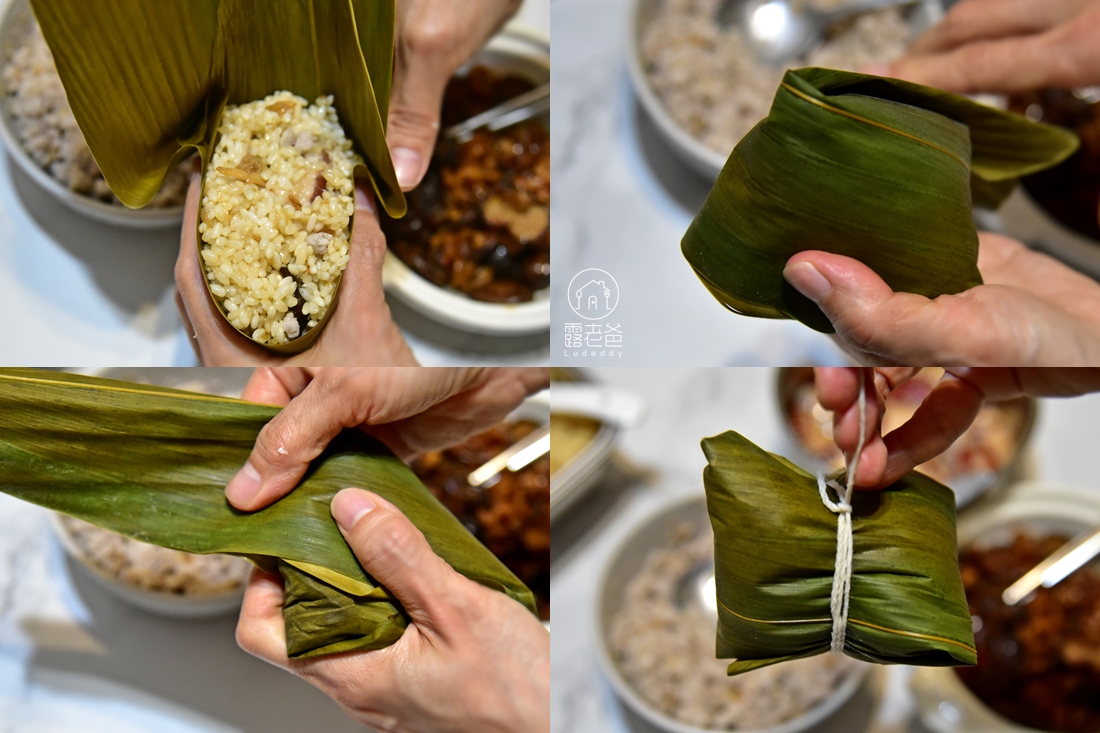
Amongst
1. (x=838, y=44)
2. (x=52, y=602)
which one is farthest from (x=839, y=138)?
(x=52, y=602)

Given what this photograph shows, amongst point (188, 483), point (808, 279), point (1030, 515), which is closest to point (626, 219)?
point (808, 279)

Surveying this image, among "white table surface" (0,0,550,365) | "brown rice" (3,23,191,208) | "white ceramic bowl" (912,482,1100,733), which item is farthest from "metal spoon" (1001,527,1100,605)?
"brown rice" (3,23,191,208)

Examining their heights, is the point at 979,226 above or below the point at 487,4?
below

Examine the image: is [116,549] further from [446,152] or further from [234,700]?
[446,152]

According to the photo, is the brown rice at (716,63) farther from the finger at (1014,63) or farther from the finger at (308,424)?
the finger at (308,424)

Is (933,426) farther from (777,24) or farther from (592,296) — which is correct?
(777,24)

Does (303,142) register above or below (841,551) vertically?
above
